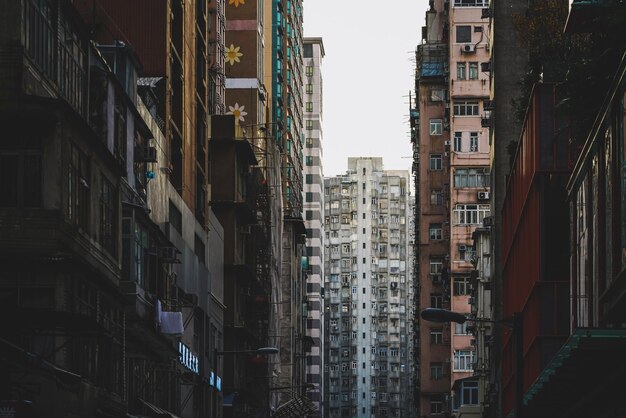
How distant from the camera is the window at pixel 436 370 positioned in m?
133

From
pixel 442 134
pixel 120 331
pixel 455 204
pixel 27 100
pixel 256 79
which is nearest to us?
pixel 27 100

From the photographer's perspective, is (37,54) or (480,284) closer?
(37,54)

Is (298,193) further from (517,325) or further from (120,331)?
(517,325)

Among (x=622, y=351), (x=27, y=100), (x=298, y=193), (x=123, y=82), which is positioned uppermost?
(x=298, y=193)

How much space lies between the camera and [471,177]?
120750 millimetres

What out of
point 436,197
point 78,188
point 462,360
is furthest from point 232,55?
point 78,188

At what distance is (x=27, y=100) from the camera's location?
35438mm

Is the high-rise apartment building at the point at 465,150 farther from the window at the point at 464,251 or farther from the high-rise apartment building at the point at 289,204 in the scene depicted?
the high-rise apartment building at the point at 289,204

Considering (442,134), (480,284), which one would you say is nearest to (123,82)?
(480,284)

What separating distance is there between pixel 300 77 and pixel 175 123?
3500 inches

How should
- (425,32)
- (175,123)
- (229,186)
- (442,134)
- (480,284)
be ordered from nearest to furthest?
1. (175,123)
2. (229,186)
3. (480,284)
4. (442,134)
5. (425,32)

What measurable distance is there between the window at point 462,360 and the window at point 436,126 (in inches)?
827

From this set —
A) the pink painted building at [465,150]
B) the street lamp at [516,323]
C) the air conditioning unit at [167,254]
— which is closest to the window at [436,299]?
the pink painted building at [465,150]

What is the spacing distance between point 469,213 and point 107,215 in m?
76.9
